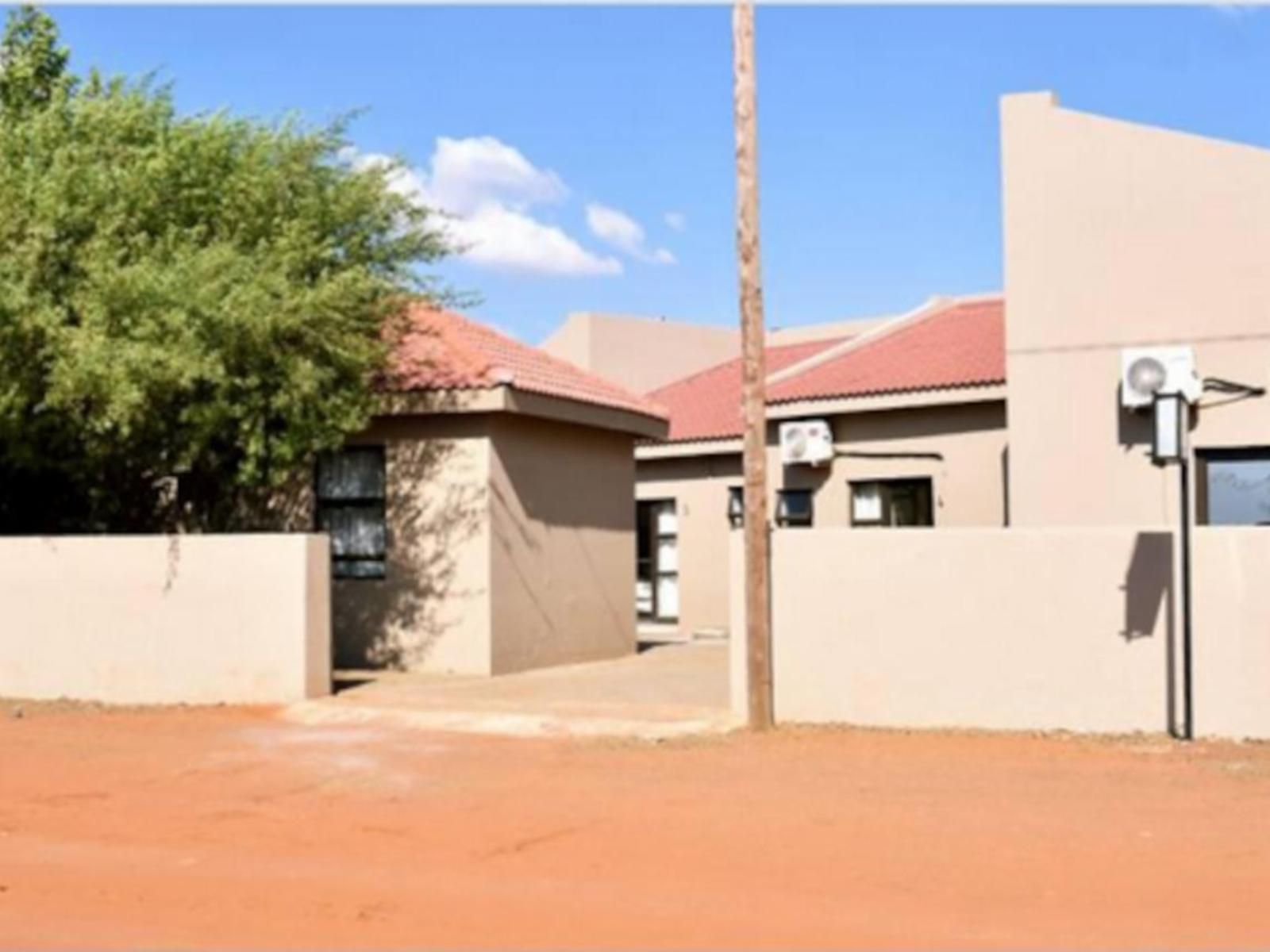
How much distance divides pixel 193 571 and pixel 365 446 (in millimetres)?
3156

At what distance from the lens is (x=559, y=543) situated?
1902cm

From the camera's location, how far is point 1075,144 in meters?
15.9

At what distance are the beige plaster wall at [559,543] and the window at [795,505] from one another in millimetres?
2629

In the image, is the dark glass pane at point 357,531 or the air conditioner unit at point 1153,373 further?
the dark glass pane at point 357,531

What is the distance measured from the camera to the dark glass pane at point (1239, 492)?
619 inches

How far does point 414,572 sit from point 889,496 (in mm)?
7365

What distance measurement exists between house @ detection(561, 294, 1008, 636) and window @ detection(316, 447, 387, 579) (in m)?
4.05

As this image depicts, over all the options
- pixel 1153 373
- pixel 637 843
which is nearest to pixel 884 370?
pixel 1153 373

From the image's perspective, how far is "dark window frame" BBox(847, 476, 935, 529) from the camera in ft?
70.3

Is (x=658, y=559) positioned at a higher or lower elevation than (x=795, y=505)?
lower

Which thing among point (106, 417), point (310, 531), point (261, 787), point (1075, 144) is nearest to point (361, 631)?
point (310, 531)

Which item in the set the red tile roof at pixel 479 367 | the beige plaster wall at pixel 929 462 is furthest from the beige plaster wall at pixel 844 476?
the red tile roof at pixel 479 367

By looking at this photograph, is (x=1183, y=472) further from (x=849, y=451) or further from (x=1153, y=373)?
(x=849, y=451)

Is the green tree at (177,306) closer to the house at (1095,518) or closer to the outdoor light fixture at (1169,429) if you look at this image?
the house at (1095,518)
